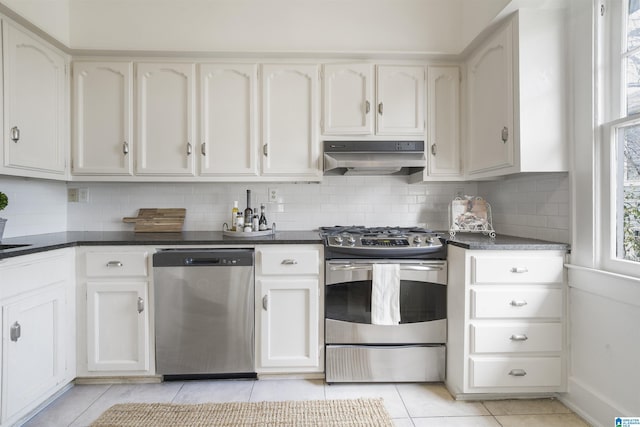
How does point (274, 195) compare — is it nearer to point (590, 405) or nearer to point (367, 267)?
point (367, 267)

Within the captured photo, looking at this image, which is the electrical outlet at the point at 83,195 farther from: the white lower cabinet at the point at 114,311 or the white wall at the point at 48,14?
the white wall at the point at 48,14

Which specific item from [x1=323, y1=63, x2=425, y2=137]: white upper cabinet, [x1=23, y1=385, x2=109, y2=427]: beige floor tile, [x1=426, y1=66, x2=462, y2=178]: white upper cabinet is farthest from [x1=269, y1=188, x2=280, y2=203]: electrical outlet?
[x1=23, y1=385, x2=109, y2=427]: beige floor tile

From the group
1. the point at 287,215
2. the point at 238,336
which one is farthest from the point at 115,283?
the point at 287,215

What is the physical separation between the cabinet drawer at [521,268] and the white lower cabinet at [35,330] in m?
2.41

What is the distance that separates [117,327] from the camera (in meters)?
2.18

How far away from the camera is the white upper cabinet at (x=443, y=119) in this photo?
101 inches

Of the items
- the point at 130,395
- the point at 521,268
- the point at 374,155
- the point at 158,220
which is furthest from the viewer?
the point at 158,220

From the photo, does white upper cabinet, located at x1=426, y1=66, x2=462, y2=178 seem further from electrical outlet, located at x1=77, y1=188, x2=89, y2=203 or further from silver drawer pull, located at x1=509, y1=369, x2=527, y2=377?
electrical outlet, located at x1=77, y1=188, x2=89, y2=203

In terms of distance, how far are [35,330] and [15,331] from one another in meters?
0.14

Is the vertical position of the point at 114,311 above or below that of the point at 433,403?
above

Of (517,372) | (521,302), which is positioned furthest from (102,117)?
(517,372)

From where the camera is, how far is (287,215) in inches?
112

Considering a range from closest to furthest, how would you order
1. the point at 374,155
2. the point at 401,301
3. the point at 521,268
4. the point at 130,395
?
the point at 521,268
the point at 130,395
the point at 401,301
the point at 374,155

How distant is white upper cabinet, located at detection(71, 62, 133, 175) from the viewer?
8.09ft
